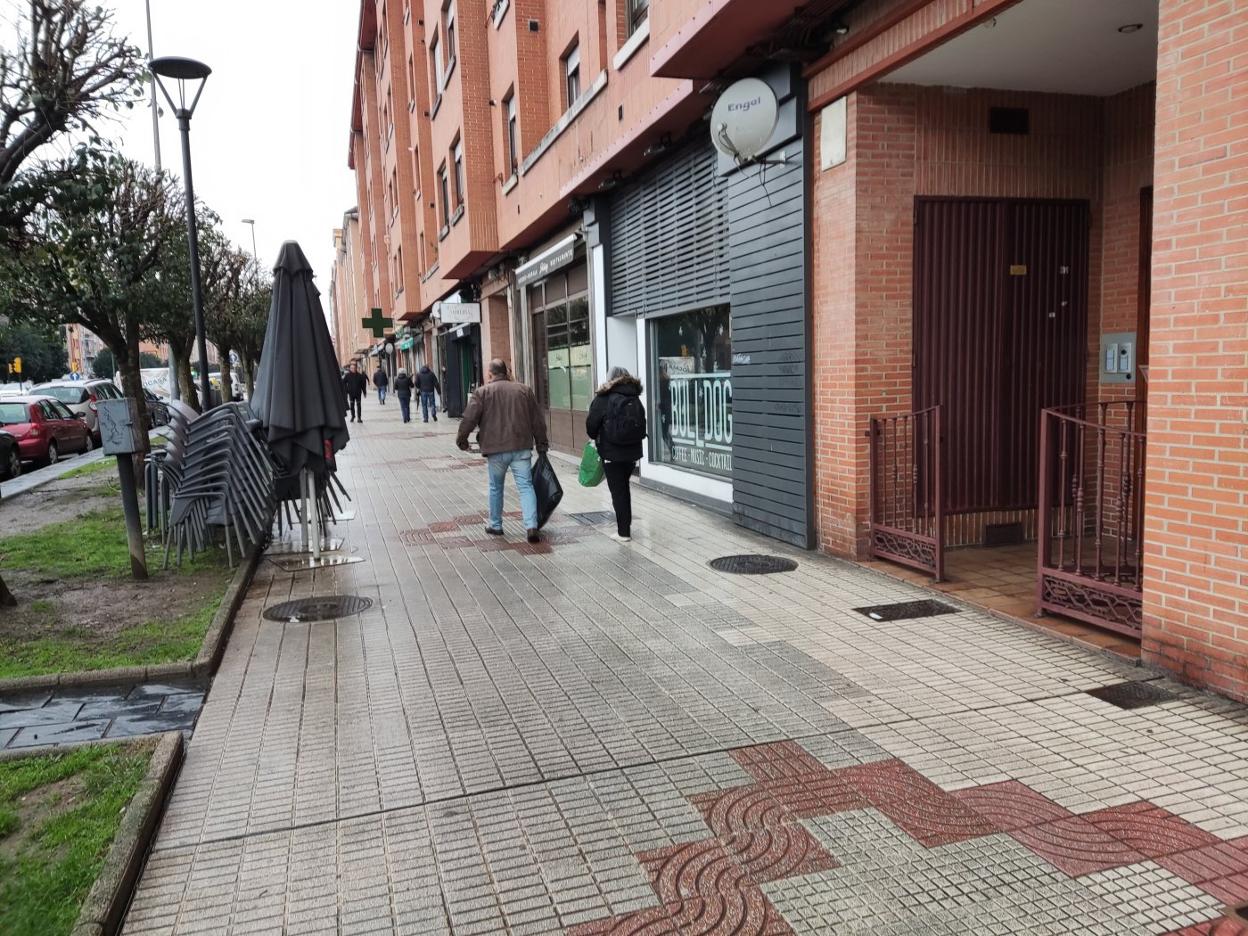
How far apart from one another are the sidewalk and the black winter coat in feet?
8.80

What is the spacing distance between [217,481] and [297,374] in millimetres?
1334

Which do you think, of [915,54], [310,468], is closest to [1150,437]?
[915,54]

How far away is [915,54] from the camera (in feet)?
20.6

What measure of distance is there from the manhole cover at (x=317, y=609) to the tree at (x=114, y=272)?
378cm

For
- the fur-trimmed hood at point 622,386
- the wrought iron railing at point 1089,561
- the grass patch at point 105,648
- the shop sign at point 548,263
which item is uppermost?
the shop sign at point 548,263

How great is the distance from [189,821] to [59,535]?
25.0ft

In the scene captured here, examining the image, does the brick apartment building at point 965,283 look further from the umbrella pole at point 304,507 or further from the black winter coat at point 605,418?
the umbrella pole at point 304,507

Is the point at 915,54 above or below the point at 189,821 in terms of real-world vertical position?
above

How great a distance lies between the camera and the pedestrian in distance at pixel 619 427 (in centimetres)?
876

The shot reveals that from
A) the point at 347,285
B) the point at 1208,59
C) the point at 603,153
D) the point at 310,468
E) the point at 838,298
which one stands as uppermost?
the point at 347,285

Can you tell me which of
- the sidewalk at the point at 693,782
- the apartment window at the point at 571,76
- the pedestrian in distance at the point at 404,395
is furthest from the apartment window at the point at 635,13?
the pedestrian in distance at the point at 404,395

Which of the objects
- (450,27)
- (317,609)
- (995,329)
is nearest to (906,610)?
(995,329)

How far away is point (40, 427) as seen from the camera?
1995 centimetres

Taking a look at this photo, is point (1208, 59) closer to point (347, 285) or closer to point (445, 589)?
point (445, 589)
